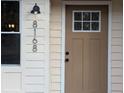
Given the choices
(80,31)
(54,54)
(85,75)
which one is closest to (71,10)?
(80,31)

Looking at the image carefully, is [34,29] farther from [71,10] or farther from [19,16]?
[71,10]

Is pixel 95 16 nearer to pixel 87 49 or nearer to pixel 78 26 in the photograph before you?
pixel 78 26

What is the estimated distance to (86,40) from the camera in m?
7.06

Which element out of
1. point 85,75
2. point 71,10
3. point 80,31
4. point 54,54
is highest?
point 71,10

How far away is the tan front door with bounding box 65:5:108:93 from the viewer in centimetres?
705

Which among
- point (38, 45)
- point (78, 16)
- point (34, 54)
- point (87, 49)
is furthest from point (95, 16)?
point (34, 54)

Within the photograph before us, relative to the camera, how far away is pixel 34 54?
624 centimetres

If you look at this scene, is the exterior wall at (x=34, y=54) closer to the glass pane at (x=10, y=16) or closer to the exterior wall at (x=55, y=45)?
the glass pane at (x=10, y=16)

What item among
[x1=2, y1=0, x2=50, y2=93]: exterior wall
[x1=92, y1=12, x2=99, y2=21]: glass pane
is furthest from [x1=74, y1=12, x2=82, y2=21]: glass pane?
[x1=2, y1=0, x2=50, y2=93]: exterior wall

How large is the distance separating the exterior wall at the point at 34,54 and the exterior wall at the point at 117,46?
61.7 inches

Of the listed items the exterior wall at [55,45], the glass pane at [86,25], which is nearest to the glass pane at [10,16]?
the exterior wall at [55,45]

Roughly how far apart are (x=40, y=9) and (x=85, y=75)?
1871 mm

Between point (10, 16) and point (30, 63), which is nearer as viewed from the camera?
point (30, 63)

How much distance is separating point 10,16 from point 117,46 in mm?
2382
